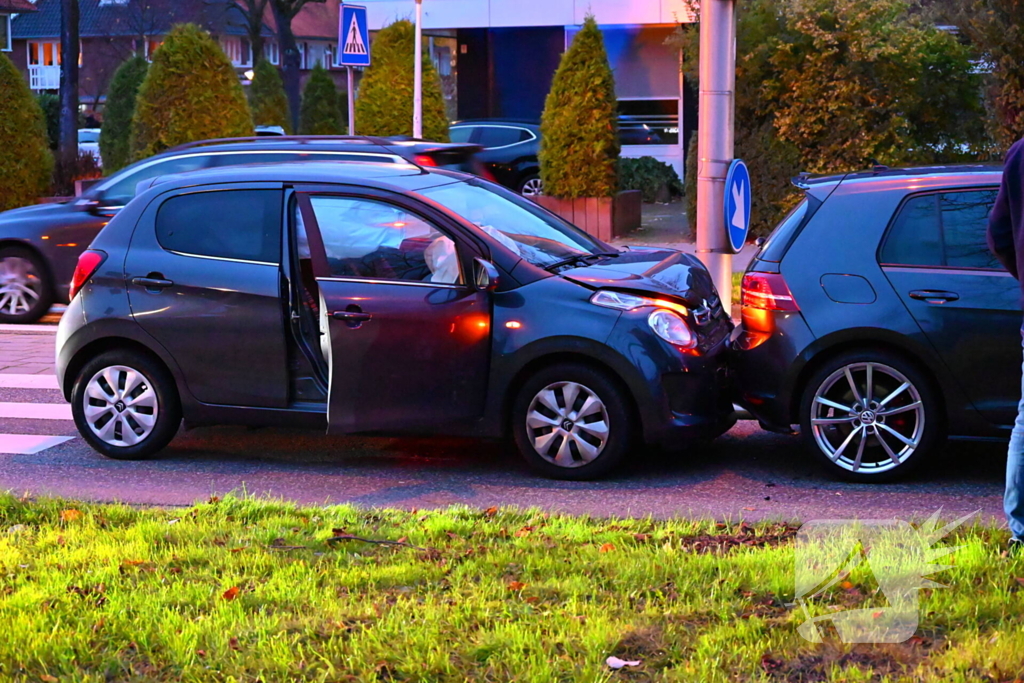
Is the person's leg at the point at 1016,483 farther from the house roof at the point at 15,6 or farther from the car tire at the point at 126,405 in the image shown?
the house roof at the point at 15,6

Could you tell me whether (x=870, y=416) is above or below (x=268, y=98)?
below

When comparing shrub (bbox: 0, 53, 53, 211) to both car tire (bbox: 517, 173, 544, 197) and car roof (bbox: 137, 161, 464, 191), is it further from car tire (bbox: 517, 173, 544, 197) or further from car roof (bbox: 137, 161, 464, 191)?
car roof (bbox: 137, 161, 464, 191)

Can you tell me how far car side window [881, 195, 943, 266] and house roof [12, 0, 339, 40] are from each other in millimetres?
47571

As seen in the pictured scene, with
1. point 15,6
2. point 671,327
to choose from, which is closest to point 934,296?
point 671,327

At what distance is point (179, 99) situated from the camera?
19031 mm

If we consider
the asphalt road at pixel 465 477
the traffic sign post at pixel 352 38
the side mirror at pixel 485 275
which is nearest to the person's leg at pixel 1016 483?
the asphalt road at pixel 465 477

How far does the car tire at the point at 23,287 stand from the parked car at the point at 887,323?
8.53 metres

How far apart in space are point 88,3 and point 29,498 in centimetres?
6778

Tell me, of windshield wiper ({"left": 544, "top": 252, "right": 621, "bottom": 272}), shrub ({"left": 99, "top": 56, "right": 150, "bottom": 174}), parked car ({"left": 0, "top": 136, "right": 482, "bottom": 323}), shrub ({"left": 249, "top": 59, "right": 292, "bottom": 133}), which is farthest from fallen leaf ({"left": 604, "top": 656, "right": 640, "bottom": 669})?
shrub ({"left": 249, "top": 59, "right": 292, "bottom": 133})

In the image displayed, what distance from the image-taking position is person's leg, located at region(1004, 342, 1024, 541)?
190 inches

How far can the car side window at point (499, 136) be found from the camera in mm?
23594

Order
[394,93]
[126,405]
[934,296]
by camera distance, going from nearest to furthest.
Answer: [934,296]
[126,405]
[394,93]

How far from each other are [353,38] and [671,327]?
11030 mm

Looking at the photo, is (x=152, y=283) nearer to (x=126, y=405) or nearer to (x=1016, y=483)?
(x=126, y=405)
